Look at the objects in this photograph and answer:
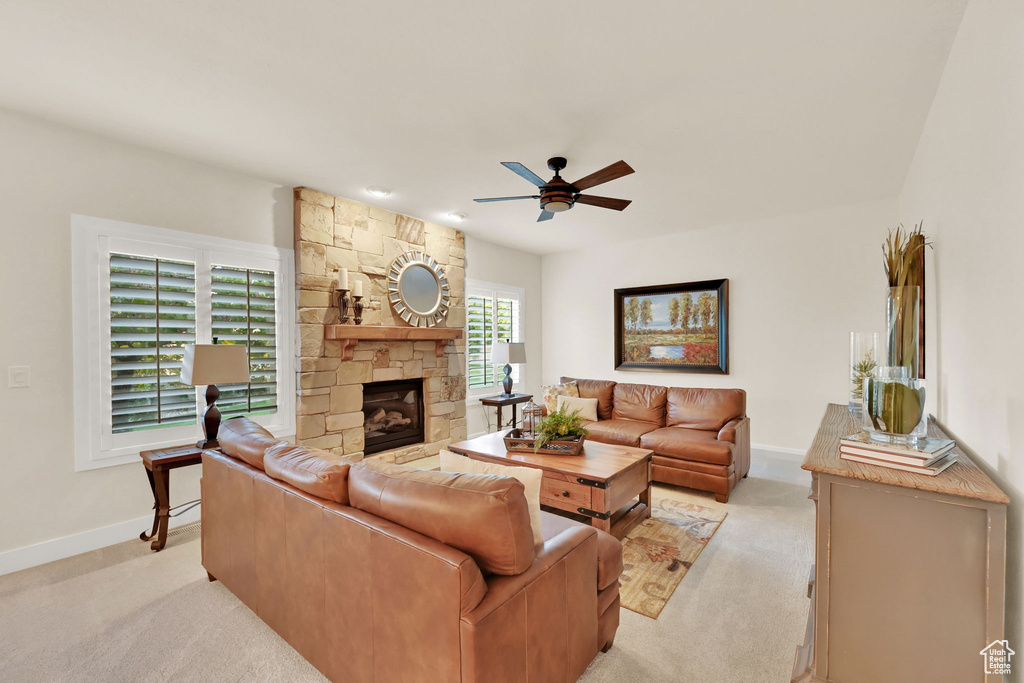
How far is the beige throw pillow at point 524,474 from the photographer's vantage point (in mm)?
1635

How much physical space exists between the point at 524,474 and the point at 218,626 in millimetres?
1702

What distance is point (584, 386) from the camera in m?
5.29

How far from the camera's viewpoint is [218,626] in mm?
2088

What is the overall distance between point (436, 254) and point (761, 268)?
3716mm

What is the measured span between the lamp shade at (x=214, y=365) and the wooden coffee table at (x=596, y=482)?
1689mm

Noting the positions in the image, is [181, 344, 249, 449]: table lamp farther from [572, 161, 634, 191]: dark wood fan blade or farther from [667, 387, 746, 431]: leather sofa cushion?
[667, 387, 746, 431]: leather sofa cushion

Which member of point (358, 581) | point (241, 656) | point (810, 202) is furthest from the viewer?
point (810, 202)

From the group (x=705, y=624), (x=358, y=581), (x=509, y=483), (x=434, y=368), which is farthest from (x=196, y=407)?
(x=705, y=624)

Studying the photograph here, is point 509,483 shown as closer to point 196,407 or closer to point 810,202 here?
point 196,407

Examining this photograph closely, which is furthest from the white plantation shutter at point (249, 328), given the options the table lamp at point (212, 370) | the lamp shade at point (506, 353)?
the lamp shade at point (506, 353)

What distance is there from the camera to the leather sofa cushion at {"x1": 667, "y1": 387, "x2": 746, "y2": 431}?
4293 mm

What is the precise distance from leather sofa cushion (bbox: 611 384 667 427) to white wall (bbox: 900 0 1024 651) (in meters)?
2.55

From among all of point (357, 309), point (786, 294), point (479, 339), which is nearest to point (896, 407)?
point (786, 294)

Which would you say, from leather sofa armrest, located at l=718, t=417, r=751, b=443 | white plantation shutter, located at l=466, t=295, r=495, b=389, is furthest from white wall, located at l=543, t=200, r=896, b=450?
white plantation shutter, located at l=466, t=295, r=495, b=389
